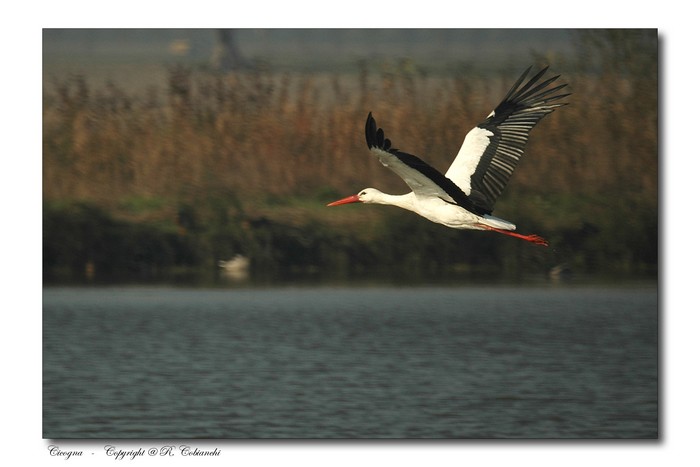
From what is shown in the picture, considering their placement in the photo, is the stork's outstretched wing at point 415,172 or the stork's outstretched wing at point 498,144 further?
the stork's outstretched wing at point 498,144

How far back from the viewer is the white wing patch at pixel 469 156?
10.4 m

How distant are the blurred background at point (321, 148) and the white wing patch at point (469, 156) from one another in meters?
0.98

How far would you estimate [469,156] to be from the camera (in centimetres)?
1041

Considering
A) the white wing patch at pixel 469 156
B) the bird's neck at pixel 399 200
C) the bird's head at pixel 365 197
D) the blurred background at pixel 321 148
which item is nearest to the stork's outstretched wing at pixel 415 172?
the bird's neck at pixel 399 200

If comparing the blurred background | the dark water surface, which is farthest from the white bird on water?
the dark water surface

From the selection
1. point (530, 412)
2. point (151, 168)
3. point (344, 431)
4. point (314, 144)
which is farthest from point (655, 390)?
point (151, 168)

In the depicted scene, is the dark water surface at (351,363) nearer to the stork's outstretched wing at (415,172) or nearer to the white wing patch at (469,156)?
the white wing patch at (469,156)

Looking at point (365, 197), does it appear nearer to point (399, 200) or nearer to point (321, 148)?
point (399, 200)

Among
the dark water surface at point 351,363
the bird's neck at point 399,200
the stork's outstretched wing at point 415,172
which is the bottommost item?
the dark water surface at point 351,363

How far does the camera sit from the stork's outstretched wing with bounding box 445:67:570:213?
10367 mm

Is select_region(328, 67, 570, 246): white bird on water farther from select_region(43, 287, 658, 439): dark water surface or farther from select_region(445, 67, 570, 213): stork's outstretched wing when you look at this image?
select_region(43, 287, 658, 439): dark water surface
